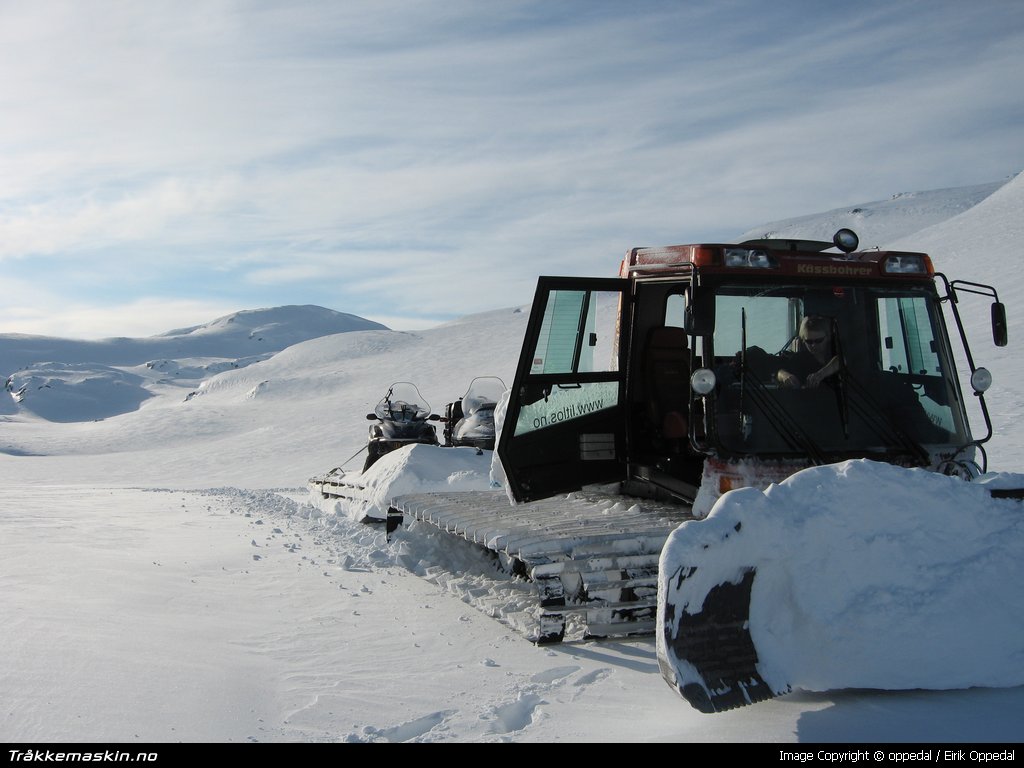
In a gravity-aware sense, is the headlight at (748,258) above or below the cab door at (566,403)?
above

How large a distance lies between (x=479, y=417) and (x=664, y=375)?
636 cm

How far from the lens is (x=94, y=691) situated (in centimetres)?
388

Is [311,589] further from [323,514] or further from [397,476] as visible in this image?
[323,514]

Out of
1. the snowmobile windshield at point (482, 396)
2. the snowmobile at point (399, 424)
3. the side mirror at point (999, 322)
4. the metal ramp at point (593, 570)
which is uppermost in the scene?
the side mirror at point (999, 322)

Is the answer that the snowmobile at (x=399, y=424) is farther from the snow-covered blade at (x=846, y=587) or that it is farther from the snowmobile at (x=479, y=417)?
the snow-covered blade at (x=846, y=587)

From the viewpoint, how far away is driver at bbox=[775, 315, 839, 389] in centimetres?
520

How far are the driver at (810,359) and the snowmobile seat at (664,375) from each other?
1.05 m

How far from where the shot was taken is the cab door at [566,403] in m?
5.95

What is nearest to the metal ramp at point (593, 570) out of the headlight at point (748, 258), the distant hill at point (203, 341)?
the headlight at point (748, 258)

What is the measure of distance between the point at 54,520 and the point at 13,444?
31.4 metres

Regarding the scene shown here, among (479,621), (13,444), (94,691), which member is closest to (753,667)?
(479,621)

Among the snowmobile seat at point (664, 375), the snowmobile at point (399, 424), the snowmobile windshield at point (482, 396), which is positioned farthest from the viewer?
the snowmobile at point (399, 424)

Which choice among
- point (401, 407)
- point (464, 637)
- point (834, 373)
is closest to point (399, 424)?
point (401, 407)

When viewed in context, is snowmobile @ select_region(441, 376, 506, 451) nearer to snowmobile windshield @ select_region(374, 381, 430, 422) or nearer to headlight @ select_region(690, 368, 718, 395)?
snowmobile windshield @ select_region(374, 381, 430, 422)
